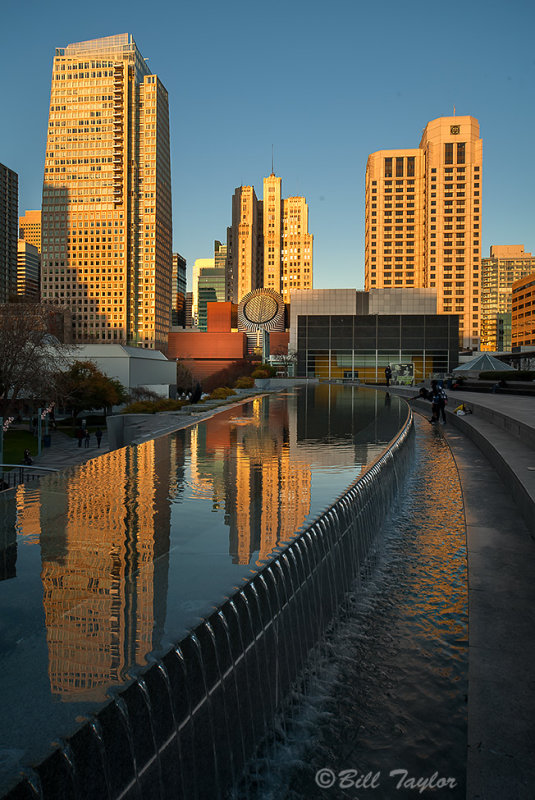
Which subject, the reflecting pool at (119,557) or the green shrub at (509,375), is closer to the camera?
the reflecting pool at (119,557)

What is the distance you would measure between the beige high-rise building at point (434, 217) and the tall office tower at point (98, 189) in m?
67.7

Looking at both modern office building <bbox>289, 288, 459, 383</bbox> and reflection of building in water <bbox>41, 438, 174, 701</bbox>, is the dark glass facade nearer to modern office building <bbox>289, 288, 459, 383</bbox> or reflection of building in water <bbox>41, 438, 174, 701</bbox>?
modern office building <bbox>289, 288, 459, 383</bbox>

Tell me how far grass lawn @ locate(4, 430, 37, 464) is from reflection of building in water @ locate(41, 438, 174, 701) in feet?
101

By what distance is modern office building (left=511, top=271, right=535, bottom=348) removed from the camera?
433ft

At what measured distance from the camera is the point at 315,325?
78.1 meters

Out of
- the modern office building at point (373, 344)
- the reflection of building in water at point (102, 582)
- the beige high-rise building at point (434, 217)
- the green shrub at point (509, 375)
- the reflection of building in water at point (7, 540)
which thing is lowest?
the reflection of building in water at point (102, 582)

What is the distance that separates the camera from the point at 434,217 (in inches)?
5709

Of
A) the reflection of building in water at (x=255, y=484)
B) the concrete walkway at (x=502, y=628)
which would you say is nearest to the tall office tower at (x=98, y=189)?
the reflection of building in water at (x=255, y=484)

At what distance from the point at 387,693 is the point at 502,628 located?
119 centimetres

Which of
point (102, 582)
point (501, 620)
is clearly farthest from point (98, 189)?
point (501, 620)

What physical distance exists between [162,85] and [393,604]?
7879 inches

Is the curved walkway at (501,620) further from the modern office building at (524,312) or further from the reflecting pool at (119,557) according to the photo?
the modern office building at (524,312)

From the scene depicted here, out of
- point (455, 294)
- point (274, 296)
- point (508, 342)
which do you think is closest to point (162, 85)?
point (274, 296)

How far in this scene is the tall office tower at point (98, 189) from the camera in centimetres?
16562
